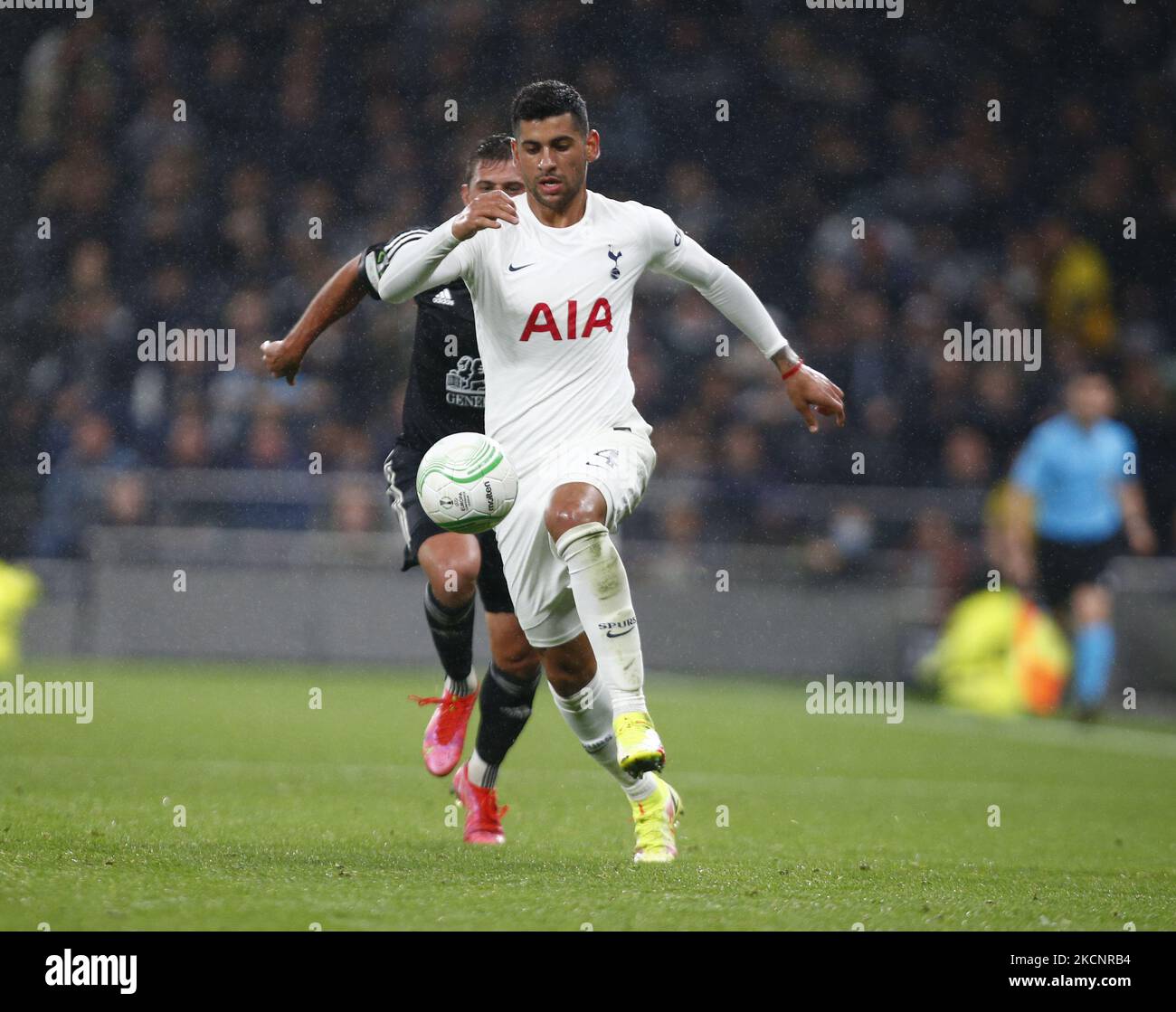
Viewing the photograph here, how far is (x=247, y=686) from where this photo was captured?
477 inches

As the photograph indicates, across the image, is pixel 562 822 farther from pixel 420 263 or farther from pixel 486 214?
pixel 486 214

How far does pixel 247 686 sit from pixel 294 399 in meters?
2.93

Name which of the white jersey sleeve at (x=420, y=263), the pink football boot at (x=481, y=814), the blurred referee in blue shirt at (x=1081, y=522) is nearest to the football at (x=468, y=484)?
the white jersey sleeve at (x=420, y=263)

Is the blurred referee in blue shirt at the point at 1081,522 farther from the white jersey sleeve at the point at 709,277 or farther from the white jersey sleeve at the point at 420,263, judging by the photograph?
the white jersey sleeve at the point at 420,263

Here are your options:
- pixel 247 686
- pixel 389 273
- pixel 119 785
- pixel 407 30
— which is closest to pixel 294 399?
pixel 247 686

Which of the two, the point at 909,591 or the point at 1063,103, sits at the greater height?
the point at 1063,103

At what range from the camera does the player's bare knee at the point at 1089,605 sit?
11250 mm

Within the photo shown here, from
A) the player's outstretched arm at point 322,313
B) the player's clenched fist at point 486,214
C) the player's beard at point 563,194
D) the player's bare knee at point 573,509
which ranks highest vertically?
the player's beard at point 563,194

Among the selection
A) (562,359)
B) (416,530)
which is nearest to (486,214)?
(562,359)

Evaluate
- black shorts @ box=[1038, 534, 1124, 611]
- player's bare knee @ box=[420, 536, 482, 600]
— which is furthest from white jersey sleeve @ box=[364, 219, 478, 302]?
black shorts @ box=[1038, 534, 1124, 611]

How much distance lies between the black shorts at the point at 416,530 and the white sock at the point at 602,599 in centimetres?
116

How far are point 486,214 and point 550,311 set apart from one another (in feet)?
1.38

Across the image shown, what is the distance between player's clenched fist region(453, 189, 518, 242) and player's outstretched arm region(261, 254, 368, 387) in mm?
608

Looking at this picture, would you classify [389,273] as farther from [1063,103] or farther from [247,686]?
[1063,103]
